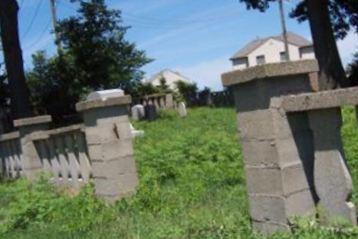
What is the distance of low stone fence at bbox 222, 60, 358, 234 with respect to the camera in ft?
18.5

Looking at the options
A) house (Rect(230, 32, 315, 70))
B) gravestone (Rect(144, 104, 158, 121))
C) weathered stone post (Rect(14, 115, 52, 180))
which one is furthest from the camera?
house (Rect(230, 32, 315, 70))

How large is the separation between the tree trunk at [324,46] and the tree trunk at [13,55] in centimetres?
1105

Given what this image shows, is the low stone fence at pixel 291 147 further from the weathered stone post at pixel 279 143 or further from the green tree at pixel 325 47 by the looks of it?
the green tree at pixel 325 47

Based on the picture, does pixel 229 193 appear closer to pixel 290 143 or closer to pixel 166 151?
pixel 290 143

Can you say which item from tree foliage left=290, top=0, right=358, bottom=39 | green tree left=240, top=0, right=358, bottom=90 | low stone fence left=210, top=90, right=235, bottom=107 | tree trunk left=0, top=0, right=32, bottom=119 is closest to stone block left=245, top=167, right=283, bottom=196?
tree trunk left=0, top=0, right=32, bottom=119

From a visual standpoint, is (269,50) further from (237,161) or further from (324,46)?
(237,161)

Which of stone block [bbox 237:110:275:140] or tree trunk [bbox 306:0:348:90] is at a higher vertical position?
tree trunk [bbox 306:0:348:90]

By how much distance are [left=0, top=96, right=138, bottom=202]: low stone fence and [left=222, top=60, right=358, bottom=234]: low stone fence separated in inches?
136

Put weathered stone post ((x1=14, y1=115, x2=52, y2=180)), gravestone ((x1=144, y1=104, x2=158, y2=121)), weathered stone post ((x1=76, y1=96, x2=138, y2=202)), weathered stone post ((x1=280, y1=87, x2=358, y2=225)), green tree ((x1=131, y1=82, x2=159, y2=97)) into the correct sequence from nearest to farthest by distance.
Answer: weathered stone post ((x1=280, y1=87, x2=358, y2=225)), weathered stone post ((x1=76, y1=96, x2=138, y2=202)), weathered stone post ((x1=14, y1=115, x2=52, y2=180)), gravestone ((x1=144, y1=104, x2=158, y2=121)), green tree ((x1=131, y1=82, x2=159, y2=97))

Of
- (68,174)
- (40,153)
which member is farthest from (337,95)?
(40,153)

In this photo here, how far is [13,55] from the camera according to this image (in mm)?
24453

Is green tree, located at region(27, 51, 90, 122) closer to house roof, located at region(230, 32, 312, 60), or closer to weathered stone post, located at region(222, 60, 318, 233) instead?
weathered stone post, located at region(222, 60, 318, 233)

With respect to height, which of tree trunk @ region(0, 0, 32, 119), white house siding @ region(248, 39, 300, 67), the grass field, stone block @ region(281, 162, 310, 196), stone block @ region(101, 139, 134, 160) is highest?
white house siding @ region(248, 39, 300, 67)

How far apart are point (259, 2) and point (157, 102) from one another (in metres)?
11.2
